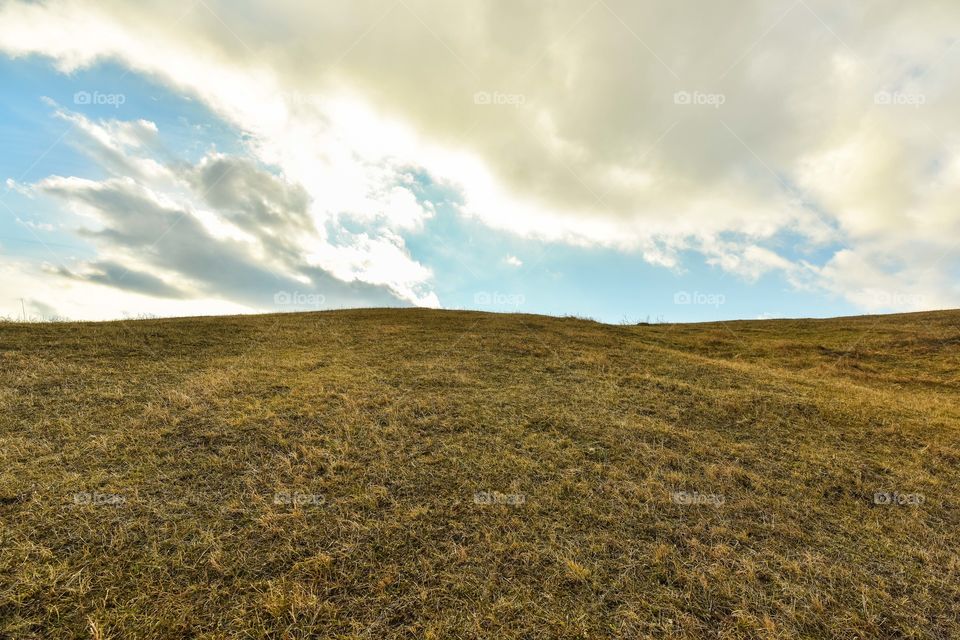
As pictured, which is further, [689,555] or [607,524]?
[607,524]

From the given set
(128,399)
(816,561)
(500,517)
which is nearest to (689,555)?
(816,561)

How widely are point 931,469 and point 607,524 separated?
34.3 feet

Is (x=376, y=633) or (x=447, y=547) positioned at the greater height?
(x=447, y=547)

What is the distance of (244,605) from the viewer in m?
6.35

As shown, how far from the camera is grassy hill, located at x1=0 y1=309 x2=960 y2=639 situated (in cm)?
643

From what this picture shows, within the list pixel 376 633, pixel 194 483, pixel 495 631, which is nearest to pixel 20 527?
pixel 194 483

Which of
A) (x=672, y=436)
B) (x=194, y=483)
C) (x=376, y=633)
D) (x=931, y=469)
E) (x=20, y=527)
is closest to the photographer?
(x=376, y=633)

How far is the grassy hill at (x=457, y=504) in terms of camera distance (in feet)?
21.1

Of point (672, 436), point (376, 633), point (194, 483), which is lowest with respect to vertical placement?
point (376, 633)

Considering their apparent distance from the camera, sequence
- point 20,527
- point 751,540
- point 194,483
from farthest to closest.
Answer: point 194,483, point 751,540, point 20,527

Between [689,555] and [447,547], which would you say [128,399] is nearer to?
[447,547]

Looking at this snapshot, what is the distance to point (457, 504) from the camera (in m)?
9.00

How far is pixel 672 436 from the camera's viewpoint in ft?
42.9

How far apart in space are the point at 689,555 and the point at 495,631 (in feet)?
12.9
